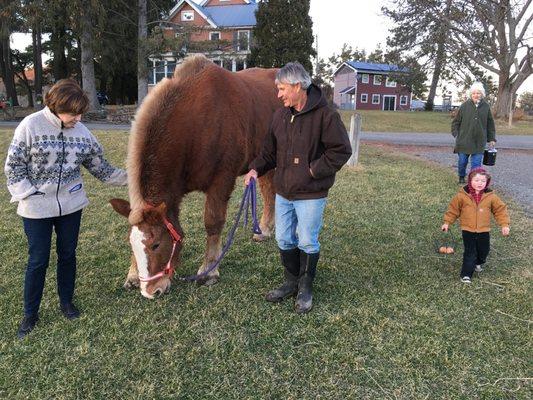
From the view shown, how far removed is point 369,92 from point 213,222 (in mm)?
57553

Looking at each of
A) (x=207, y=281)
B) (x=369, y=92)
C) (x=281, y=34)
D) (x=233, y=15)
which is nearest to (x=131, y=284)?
(x=207, y=281)

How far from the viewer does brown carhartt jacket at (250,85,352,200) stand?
3184 mm

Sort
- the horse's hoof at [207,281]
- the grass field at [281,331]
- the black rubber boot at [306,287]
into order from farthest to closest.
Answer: the horse's hoof at [207,281] < the black rubber boot at [306,287] < the grass field at [281,331]

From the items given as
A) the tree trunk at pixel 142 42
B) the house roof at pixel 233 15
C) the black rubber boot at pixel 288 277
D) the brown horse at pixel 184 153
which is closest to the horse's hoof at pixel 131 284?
the brown horse at pixel 184 153

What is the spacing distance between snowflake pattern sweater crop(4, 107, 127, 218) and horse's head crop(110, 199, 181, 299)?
0.35 m

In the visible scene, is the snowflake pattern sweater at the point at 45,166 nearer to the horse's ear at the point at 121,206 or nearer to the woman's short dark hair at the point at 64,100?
the woman's short dark hair at the point at 64,100

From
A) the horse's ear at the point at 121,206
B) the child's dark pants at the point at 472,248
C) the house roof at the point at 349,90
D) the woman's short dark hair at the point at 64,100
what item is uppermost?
the house roof at the point at 349,90

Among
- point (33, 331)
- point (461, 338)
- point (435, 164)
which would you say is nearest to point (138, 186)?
point (33, 331)

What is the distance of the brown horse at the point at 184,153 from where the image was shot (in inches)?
130

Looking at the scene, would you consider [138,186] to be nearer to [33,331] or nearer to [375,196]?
Result: [33,331]

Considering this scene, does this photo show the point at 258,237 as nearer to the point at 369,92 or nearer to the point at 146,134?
the point at 146,134

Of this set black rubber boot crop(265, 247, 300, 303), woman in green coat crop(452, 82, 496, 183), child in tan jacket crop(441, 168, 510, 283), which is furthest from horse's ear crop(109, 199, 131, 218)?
woman in green coat crop(452, 82, 496, 183)

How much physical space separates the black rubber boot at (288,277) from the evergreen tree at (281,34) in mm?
24751

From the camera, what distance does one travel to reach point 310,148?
3277 millimetres
